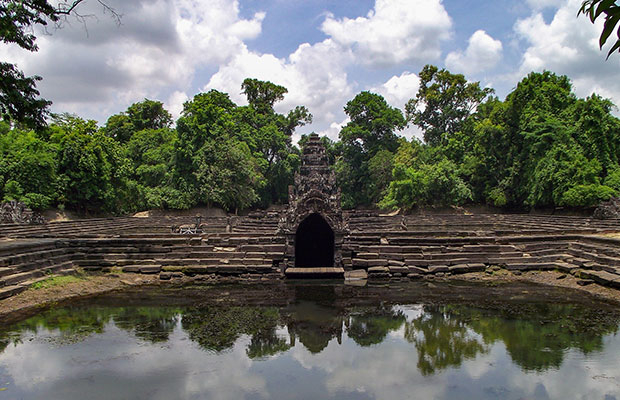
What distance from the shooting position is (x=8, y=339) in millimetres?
6570

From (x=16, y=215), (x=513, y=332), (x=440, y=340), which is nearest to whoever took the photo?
(x=440, y=340)

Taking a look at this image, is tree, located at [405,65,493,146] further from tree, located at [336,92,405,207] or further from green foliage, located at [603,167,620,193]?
green foliage, located at [603,167,620,193]

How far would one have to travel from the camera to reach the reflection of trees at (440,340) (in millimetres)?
5839

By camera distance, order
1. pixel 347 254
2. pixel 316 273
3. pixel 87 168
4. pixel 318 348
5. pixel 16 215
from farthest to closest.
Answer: pixel 87 168 → pixel 16 215 → pixel 347 254 → pixel 316 273 → pixel 318 348

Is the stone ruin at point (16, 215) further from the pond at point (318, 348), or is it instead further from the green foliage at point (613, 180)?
the green foliage at point (613, 180)

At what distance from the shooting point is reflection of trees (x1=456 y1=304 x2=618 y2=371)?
5.95 m

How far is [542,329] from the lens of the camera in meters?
7.08

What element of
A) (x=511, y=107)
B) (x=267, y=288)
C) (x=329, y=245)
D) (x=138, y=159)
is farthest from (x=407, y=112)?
(x=267, y=288)

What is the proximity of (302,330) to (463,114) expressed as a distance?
1801 inches

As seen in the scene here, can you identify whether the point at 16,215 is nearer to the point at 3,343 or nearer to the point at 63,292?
the point at 63,292

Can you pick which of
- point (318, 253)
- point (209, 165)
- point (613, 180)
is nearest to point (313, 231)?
point (318, 253)

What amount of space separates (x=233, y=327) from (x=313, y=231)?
23.5 ft

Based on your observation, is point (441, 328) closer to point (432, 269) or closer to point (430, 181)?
point (432, 269)

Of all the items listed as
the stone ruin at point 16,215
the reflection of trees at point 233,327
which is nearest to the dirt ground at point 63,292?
the reflection of trees at point 233,327
